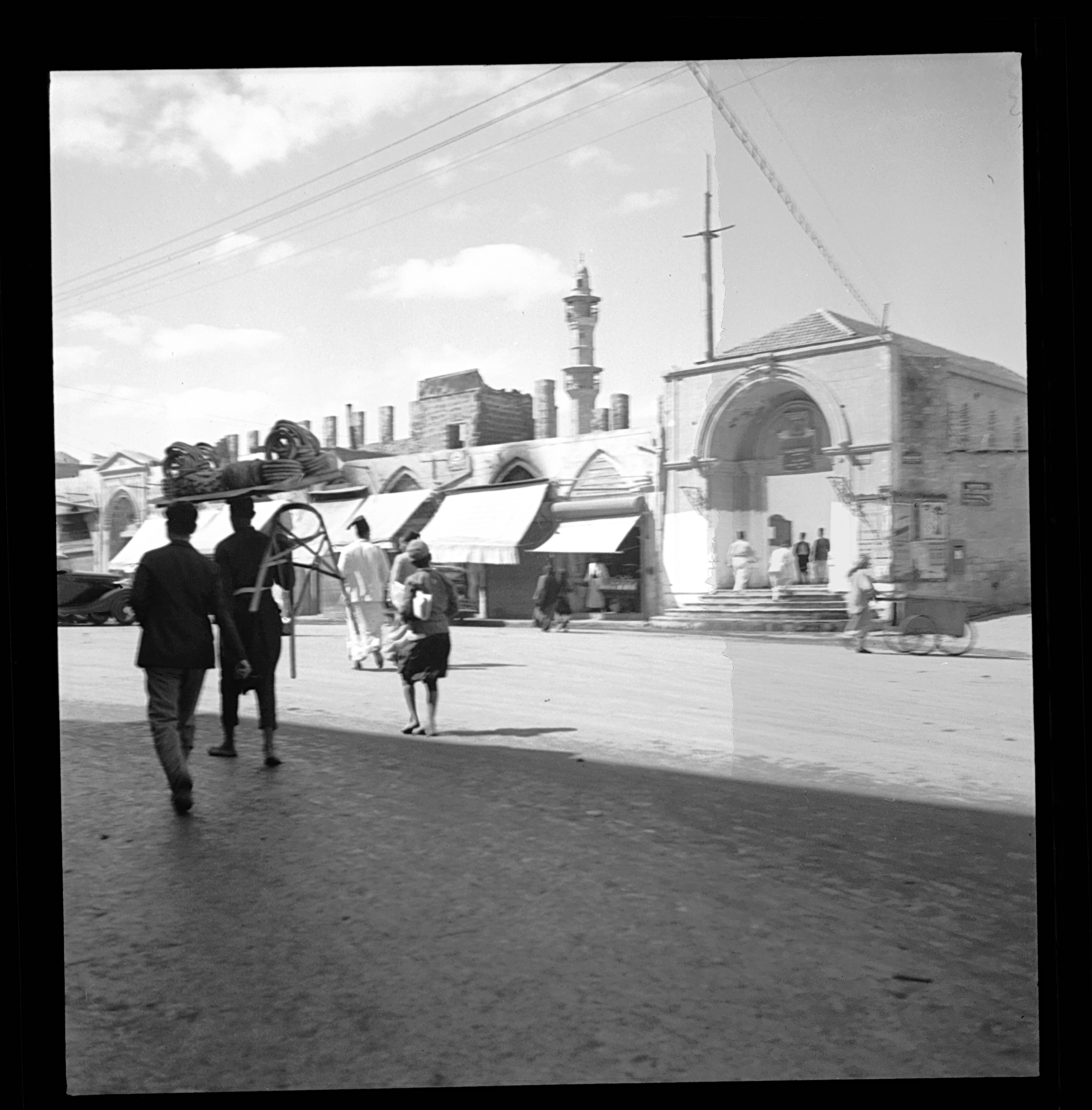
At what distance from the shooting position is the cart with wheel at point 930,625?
5734 millimetres

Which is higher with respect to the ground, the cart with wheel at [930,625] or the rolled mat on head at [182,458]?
the rolled mat on head at [182,458]

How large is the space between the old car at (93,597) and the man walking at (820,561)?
3236 millimetres

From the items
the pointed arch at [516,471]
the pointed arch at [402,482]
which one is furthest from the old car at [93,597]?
the pointed arch at [516,471]

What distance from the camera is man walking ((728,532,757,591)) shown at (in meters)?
5.38

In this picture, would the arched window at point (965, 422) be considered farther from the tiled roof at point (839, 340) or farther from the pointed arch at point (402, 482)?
the pointed arch at point (402, 482)

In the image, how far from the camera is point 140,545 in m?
4.84

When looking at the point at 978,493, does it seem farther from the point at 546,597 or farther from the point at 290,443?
the point at 290,443

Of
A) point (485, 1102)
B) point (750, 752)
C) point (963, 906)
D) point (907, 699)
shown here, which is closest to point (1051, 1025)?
point (485, 1102)

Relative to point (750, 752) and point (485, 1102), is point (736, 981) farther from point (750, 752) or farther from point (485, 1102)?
point (750, 752)

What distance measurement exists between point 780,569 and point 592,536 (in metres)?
0.99

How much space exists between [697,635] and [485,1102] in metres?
3.23

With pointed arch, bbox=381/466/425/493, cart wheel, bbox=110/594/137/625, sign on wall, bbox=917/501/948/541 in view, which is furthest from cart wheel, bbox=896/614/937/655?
cart wheel, bbox=110/594/137/625

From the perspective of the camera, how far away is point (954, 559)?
591 cm

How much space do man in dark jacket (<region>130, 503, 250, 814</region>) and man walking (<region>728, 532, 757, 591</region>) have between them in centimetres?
245
